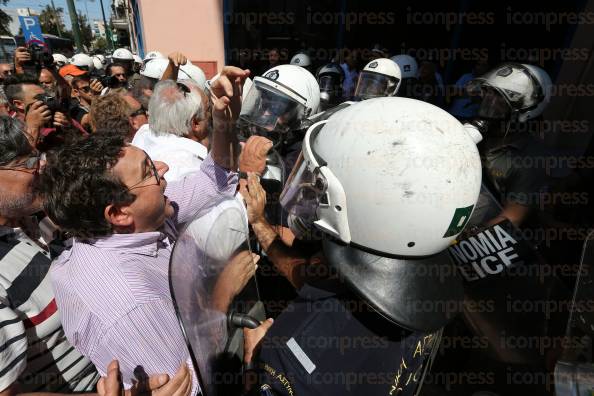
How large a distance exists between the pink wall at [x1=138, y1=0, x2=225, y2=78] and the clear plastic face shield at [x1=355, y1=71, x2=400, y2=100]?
599 cm

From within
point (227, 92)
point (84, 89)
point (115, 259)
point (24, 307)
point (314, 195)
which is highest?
point (227, 92)

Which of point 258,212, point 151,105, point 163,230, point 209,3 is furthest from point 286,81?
point 209,3

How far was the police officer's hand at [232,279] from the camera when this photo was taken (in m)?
1.17

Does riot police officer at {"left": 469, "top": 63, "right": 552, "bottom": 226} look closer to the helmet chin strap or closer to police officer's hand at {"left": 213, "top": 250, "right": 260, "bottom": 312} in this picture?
the helmet chin strap

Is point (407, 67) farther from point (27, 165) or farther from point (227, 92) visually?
point (27, 165)

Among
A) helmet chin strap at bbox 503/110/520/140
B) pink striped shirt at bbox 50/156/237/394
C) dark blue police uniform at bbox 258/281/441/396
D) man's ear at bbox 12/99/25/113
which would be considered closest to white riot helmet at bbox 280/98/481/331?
dark blue police uniform at bbox 258/281/441/396

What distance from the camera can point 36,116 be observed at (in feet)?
9.84

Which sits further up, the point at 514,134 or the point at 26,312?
the point at 514,134

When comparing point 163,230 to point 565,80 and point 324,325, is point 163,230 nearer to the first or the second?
point 324,325

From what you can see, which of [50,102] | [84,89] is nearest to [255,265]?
[50,102]

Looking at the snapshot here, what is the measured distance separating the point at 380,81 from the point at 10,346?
13.6 ft

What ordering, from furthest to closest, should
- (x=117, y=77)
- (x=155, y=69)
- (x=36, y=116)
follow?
(x=117, y=77) → (x=155, y=69) → (x=36, y=116)

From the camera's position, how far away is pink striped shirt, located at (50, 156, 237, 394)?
118 cm

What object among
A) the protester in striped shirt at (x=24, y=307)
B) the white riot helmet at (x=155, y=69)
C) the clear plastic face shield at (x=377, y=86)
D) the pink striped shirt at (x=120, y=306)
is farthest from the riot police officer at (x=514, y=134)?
the white riot helmet at (x=155, y=69)
